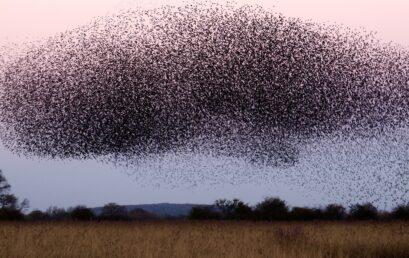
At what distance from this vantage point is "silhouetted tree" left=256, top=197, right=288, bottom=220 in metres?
31.9

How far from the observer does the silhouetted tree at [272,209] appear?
105 ft

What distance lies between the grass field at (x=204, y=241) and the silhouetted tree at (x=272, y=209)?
470 inches

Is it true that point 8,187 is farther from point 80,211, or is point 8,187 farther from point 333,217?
point 333,217

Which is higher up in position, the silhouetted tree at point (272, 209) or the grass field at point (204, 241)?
the silhouetted tree at point (272, 209)

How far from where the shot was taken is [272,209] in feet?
108

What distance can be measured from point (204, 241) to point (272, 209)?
17.0 m

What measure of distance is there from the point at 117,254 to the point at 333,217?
62.6ft

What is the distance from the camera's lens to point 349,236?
Answer: 57.6 ft

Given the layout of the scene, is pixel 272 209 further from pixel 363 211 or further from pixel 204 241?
pixel 204 241

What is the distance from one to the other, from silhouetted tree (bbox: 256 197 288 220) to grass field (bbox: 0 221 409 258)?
1193 centimetres

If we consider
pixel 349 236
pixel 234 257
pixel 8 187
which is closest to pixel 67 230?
pixel 234 257

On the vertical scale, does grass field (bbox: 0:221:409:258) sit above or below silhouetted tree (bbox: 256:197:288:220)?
below

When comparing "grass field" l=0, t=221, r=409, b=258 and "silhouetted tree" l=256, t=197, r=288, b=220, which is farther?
"silhouetted tree" l=256, t=197, r=288, b=220

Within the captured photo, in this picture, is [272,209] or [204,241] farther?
[272,209]
